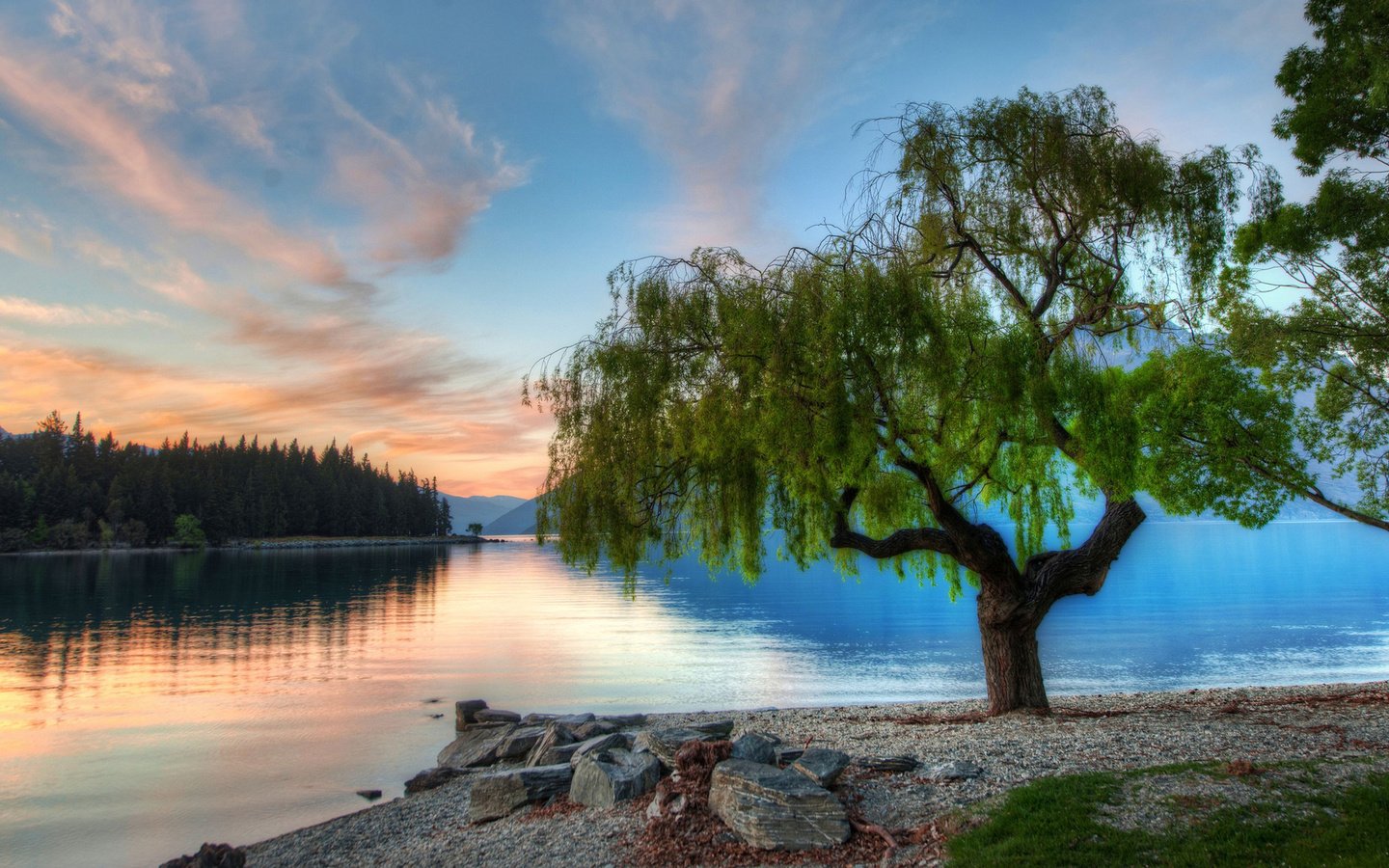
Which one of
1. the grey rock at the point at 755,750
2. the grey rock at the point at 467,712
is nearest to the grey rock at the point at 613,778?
the grey rock at the point at 755,750

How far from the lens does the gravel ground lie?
33.2 feet

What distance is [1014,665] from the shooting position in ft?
53.9

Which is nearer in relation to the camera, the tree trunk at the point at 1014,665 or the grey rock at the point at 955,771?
the grey rock at the point at 955,771

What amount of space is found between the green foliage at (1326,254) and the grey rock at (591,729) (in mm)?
15166

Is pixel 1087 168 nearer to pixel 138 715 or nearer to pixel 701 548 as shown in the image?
pixel 701 548

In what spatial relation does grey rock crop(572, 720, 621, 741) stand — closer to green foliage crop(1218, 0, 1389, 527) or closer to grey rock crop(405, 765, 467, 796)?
grey rock crop(405, 765, 467, 796)

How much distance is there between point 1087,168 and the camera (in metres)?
14.6

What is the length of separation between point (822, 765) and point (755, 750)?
3.27ft

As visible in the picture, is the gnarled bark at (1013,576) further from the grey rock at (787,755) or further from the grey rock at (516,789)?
the grey rock at (516,789)

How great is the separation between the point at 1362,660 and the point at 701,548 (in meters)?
33.1

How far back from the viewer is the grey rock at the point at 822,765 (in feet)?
33.3

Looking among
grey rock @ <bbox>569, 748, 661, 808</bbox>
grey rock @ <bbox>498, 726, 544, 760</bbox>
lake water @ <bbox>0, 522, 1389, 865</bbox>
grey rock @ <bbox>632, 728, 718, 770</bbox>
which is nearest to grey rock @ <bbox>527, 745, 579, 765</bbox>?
grey rock @ <bbox>498, 726, 544, 760</bbox>

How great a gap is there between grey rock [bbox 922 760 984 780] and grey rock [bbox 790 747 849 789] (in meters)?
1.18

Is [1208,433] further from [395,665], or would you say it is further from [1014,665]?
[395,665]
